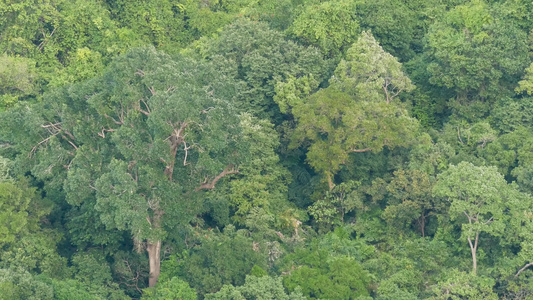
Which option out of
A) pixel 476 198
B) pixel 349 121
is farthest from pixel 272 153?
pixel 476 198

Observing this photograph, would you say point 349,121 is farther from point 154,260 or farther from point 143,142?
point 154,260

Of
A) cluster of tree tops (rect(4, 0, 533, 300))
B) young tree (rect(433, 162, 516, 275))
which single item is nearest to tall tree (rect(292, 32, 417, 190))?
cluster of tree tops (rect(4, 0, 533, 300))

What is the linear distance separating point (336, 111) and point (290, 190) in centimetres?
402

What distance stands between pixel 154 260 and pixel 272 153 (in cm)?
687

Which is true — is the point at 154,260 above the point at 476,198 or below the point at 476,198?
below

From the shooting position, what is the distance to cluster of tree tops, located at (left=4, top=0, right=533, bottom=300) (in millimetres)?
30500

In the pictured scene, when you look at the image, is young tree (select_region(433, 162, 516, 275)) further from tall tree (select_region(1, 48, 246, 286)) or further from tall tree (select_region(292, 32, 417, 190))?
tall tree (select_region(1, 48, 246, 286))

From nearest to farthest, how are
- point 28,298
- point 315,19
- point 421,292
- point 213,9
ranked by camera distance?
point 28,298 → point 421,292 → point 315,19 → point 213,9

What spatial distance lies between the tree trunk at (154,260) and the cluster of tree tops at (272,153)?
6 cm

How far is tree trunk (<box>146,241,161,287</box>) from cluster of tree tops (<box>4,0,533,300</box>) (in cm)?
6

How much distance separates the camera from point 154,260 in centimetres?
3275

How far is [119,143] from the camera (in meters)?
30.2

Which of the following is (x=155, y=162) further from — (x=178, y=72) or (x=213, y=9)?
(x=213, y=9)

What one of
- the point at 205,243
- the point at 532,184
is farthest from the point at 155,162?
the point at 532,184
